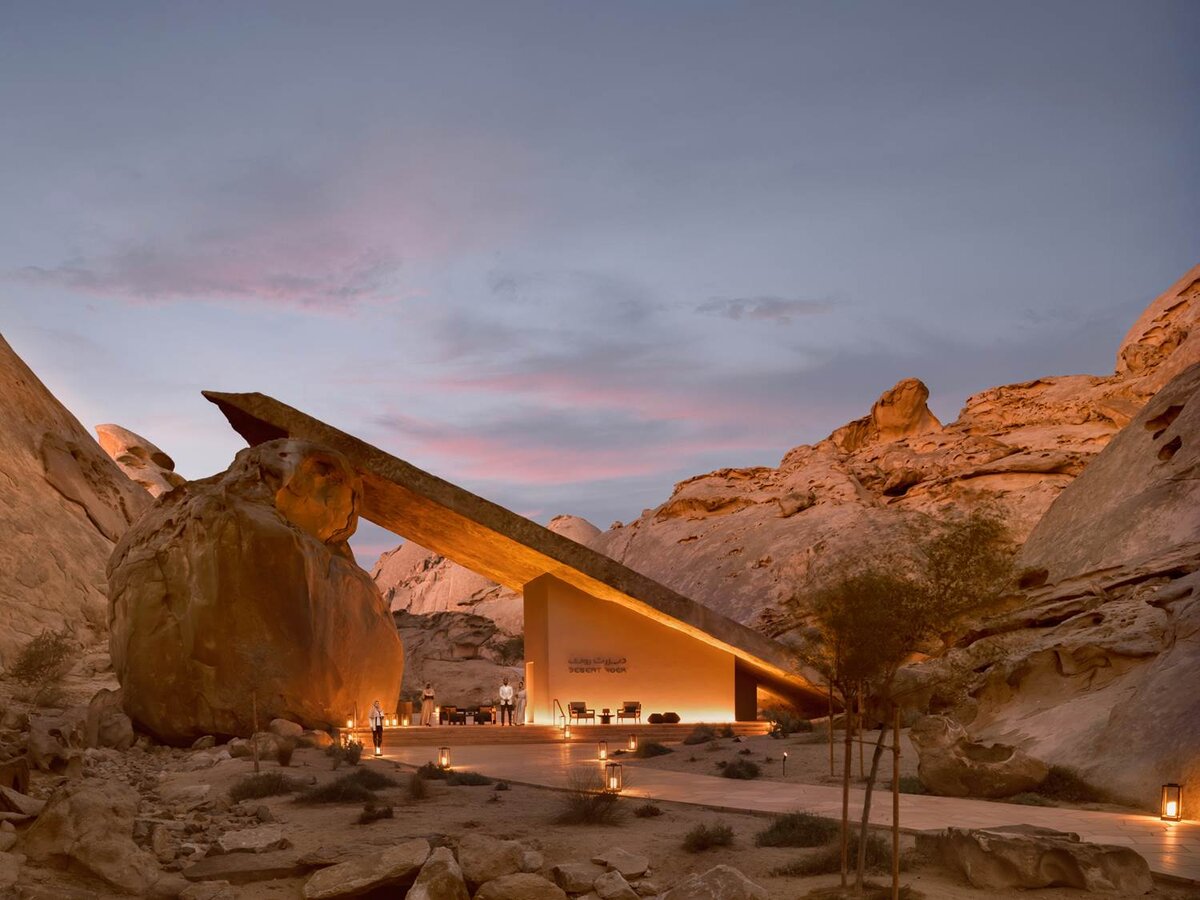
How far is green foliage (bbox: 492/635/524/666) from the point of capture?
4141 centimetres

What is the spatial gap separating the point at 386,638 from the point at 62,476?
64.5ft

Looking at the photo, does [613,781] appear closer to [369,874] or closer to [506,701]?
[369,874]

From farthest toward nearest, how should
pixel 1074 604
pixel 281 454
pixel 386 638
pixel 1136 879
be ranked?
pixel 386 638, pixel 281 454, pixel 1074 604, pixel 1136 879

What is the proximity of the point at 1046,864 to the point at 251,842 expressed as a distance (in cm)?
743

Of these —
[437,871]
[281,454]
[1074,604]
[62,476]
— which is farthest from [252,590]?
[62,476]

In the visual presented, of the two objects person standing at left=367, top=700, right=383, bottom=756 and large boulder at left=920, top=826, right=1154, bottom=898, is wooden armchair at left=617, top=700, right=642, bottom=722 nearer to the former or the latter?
person standing at left=367, top=700, right=383, bottom=756

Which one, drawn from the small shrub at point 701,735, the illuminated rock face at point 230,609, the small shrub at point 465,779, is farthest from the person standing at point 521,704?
the small shrub at point 465,779

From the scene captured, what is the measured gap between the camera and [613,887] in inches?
356

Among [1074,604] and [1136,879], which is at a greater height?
[1074,604]

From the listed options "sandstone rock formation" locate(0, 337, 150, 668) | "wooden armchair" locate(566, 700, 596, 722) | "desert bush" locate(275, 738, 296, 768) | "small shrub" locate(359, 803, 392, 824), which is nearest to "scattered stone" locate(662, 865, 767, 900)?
"small shrub" locate(359, 803, 392, 824)

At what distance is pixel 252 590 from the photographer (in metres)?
18.8

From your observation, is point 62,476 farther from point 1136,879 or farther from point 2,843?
point 1136,879

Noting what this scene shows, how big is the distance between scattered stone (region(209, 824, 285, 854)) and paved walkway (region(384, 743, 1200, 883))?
471cm

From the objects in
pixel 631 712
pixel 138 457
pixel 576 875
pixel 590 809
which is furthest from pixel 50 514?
pixel 576 875
